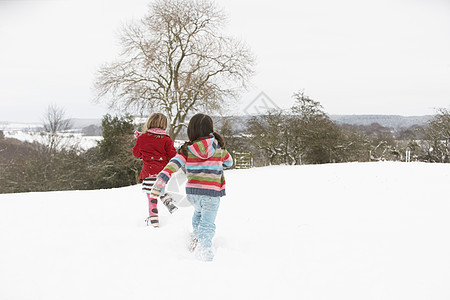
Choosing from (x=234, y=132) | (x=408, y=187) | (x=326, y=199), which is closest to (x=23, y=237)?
(x=326, y=199)

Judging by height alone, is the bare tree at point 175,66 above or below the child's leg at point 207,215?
above

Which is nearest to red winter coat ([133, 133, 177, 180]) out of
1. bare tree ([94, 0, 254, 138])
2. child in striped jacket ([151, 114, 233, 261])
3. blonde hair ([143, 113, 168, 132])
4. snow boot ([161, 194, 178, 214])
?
blonde hair ([143, 113, 168, 132])

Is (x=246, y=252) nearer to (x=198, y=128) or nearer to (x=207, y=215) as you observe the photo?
(x=207, y=215)

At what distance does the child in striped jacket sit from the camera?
3.06m

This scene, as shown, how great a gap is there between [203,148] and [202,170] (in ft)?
0.76

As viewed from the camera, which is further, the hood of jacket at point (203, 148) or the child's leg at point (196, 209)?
the child's leg at point (196, 209)

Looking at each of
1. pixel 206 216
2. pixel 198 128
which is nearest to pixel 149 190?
pixel 206 216

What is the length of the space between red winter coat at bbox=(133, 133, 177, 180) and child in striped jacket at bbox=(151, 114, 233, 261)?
1.15 meters

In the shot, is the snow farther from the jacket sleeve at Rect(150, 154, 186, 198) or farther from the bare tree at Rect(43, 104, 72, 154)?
the bare tree at Rect(43, 104, 72, 154)

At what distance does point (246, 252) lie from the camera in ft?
10.3

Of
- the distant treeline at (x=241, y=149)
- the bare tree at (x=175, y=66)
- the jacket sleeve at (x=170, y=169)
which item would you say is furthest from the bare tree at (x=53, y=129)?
the jacket sleeve at (x=170, y=169)

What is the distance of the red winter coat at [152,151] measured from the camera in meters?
4.24

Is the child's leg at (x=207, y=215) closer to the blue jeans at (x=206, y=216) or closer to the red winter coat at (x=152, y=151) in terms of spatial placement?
the blue jeans at (x=206, y=216)

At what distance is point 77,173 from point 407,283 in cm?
2781
